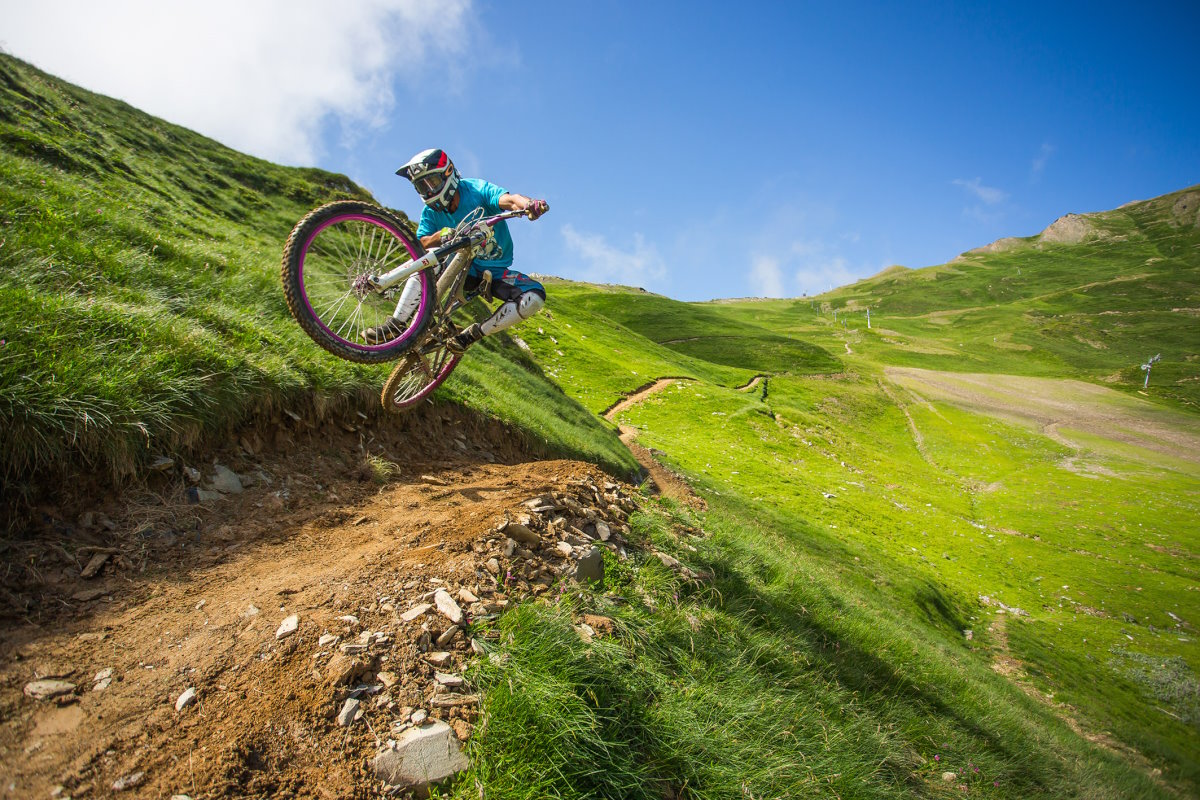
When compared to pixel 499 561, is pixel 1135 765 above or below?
below

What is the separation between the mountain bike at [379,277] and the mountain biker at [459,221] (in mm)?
132

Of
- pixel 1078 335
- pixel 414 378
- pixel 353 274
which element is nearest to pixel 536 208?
pixel 353 274

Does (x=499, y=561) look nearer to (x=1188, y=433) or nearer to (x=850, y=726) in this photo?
(x=850, y=726)

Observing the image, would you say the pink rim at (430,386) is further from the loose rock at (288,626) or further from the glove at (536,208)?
the loose rock at (288,626)

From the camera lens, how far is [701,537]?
30.8 feet

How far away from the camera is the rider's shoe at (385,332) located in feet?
25.1

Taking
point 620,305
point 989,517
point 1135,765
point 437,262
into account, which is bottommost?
point 1135,765

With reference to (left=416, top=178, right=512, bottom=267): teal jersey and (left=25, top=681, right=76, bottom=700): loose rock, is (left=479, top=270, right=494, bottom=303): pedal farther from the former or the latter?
(left=25, top=681, right=76, bottom=700): loose rock

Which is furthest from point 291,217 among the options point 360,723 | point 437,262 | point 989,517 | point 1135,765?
point 989,517

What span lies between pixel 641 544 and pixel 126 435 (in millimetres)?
6259

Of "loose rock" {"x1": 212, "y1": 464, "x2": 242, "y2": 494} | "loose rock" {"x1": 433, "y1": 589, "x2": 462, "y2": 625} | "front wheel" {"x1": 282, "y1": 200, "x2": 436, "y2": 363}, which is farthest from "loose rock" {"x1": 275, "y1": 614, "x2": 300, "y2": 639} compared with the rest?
"front wheel" {"x1": 282, "y1": 200, "x2": 436, "y2": 363}

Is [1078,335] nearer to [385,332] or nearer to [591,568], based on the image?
[591,568]

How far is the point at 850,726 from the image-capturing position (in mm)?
6758

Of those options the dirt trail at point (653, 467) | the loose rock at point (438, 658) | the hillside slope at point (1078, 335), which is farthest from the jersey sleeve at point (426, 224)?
the hillside slope at point (1078, 335)
